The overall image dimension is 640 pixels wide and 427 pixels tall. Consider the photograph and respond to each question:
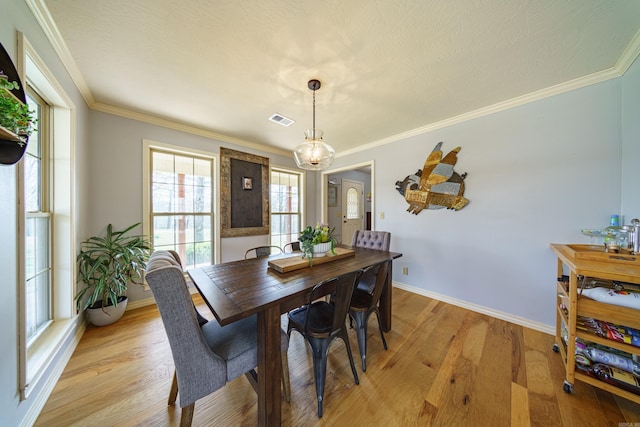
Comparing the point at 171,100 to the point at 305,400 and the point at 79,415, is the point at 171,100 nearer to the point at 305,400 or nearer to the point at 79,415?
the point at 79,415

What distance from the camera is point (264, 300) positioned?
109cm

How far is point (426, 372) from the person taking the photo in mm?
1565

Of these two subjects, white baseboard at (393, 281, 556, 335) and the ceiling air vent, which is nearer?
white baseboard at (393, 281, 556, 335)

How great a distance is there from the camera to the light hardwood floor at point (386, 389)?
1217 millimetres

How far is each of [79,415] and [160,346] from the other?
0.64 m

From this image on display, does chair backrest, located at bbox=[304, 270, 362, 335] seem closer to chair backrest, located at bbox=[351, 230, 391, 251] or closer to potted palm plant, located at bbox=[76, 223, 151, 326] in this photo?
chair backrest, located at bbox=[351, 230, 391, 251]

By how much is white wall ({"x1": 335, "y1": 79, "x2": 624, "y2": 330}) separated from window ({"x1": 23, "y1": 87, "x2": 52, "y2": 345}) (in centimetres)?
388

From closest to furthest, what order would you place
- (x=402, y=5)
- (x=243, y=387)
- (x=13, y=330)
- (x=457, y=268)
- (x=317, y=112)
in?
(x=13, y=330), (x=402, y=5), (x=243, y=387), (x=317, y=112), (x=457, y=268)

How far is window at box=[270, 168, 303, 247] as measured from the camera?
4059 millimetres

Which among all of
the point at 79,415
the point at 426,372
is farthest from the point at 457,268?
the point at 79,415

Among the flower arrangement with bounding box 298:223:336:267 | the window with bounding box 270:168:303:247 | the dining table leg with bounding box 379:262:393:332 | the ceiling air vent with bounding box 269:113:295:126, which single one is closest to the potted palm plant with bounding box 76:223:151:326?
the flower arrangement with bounding box 298:223:336:267

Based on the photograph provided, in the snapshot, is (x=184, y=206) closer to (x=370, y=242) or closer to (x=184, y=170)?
(x=184, y=170)

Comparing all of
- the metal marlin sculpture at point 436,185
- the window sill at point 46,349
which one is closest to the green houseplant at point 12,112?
the window sill at point 46,349

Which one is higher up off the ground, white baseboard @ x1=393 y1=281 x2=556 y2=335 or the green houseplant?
the green houseplant
